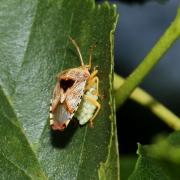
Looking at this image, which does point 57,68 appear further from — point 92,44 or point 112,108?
point 112,108

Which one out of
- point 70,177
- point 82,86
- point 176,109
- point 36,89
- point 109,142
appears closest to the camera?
point 109,142

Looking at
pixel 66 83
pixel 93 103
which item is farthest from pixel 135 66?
pixel 93 103

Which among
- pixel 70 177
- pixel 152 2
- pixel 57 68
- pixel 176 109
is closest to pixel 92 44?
pixel 57 68

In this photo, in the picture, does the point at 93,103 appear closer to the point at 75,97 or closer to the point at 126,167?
the point at 75,97

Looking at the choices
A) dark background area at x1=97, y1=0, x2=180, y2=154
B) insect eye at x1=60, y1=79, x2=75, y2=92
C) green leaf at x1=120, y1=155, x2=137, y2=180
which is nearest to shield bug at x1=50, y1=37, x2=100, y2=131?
insect eye at x1=60, y1=79, x2=75, y2=92

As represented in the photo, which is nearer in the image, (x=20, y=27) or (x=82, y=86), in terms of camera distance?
(x=20, y=27)

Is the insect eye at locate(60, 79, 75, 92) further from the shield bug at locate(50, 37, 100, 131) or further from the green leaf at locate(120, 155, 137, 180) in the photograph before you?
the green leaf at locate(120, 155, 137, 180)
